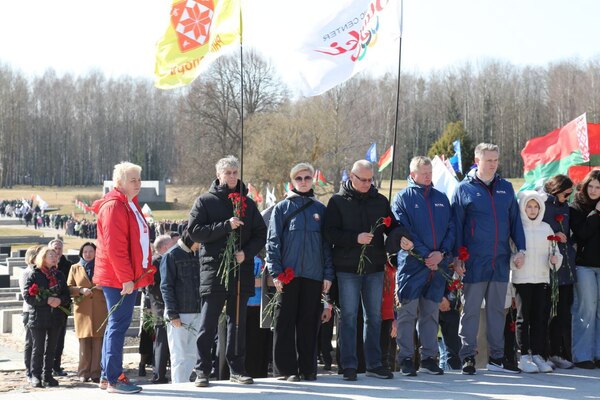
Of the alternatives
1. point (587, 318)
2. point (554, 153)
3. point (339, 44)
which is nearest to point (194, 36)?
point (339, 44)

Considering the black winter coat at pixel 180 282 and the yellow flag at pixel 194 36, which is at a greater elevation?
the yellow flag at pixel 194 36

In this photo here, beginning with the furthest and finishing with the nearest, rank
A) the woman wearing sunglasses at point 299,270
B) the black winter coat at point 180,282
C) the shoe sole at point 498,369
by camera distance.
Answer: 1. the black winter coat at point 180,282
2. the shoe sole at point 498,369
3. the woman wearing sunglasses at point 299,270

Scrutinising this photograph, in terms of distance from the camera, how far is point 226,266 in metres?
7.38

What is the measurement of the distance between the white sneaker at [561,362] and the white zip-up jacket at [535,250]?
857 millimetres

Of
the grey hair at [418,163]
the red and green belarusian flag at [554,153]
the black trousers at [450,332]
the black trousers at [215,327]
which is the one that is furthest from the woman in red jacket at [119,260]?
the red and green belarusian flag at [554,153]

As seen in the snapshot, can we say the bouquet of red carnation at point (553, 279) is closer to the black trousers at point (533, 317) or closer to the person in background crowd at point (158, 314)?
the black trousers at point (533, 317)

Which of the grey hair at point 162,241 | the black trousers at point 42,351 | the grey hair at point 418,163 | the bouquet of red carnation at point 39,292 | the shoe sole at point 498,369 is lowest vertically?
the black trousers at point 42,351

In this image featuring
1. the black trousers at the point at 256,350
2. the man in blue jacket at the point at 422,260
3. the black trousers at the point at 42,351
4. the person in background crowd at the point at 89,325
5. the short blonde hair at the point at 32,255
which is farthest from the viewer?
the person in background crowd at the point at 89,325

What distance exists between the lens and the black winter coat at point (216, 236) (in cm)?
742

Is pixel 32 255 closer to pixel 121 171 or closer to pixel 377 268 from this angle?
pixel 121 171

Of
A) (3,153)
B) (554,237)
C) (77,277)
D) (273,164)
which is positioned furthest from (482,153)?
(3,153)

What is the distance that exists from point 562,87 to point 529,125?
17.2 ft

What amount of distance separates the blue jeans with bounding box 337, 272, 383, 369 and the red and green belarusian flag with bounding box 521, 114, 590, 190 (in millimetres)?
11927

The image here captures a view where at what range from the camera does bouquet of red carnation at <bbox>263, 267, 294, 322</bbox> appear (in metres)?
7.40
